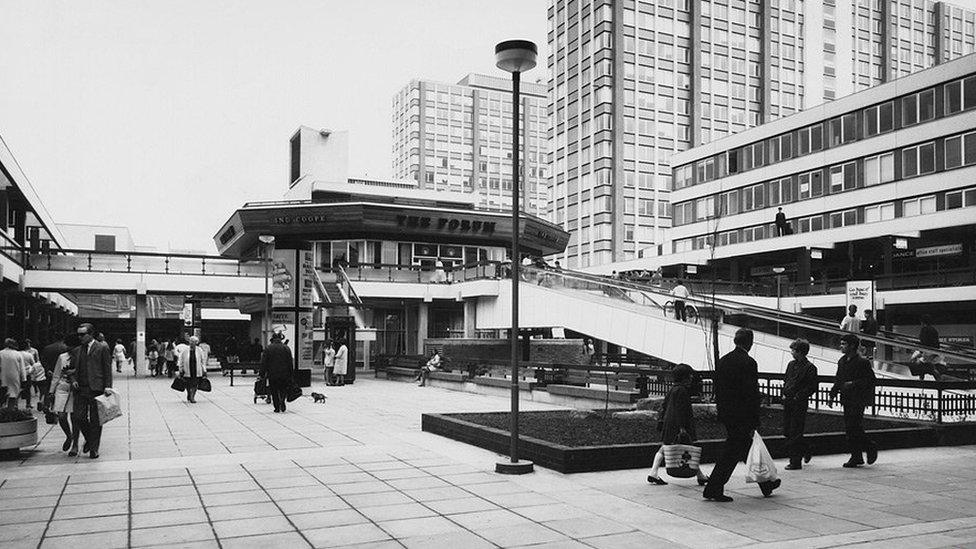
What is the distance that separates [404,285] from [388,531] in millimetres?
35361

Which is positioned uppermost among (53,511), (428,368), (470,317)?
(470,317)

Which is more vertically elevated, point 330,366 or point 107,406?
point 107,406

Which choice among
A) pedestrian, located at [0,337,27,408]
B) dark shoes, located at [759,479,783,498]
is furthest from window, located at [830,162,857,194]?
pedestrian, located at [0,337,27,408]

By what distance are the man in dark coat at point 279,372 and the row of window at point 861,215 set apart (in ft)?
77.1

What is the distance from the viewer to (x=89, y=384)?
11695 mm

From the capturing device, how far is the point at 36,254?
35.1 metres

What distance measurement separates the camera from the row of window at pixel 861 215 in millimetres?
42031

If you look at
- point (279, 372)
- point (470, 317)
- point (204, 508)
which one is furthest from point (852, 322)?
point (470, 317)

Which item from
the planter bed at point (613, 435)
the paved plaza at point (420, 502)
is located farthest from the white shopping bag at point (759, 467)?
the planter bed at point (613, 435)

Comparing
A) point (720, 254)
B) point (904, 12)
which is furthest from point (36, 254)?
point (904, 12)

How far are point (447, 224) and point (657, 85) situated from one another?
5054 cm

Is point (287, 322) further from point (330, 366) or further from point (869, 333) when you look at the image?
point (869, 333)

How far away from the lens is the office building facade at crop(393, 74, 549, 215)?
14112cm

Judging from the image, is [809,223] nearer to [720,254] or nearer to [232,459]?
[720,254]
